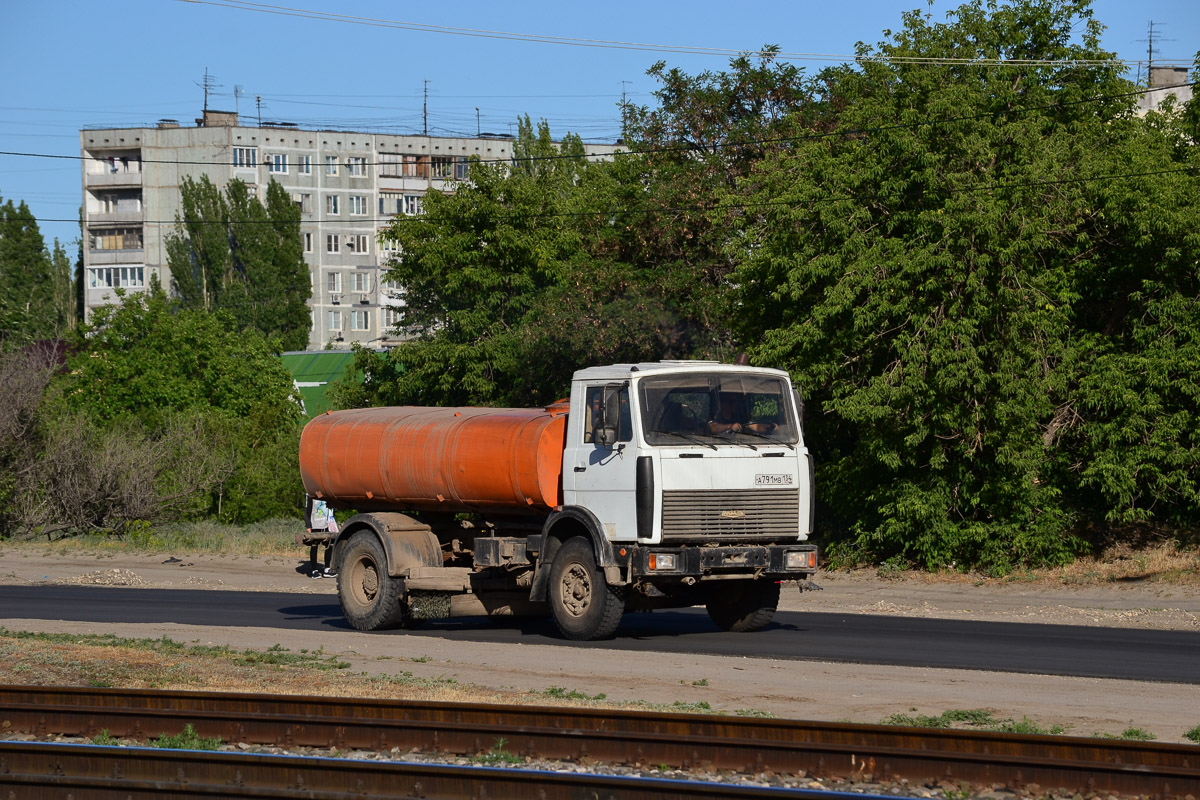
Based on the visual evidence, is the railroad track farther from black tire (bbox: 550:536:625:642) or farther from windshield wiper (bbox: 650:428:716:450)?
windshield wiper (bbox: 650:428:716:450)

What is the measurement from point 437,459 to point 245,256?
77.9 m

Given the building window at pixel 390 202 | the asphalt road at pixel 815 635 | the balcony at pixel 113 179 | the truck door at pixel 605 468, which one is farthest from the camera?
the building window at pixel 390 202

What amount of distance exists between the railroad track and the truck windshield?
17.2 feet

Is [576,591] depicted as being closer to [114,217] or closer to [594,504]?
[594,504]

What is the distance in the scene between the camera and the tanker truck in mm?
15023

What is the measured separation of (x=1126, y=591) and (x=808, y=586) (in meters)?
8.68

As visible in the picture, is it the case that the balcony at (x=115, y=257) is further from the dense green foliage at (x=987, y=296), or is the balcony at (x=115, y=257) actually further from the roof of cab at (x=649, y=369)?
the roof of cab at (x=649, y=369)

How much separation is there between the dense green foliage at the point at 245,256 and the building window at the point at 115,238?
8404 mm

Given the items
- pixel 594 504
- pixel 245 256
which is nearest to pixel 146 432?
pixel 594 504

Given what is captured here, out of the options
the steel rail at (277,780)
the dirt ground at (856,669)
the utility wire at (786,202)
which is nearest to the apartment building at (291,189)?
the utility wire at (786,202)

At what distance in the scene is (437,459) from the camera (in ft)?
55.7

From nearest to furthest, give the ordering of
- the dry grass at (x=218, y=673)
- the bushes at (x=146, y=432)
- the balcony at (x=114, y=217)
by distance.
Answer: the dry grass at (x=218, y=673) < the bushes at (x=146, y=432) < the balcony at (x=114, y=217)

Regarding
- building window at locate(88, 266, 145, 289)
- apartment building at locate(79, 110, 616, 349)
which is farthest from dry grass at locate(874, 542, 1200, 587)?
building window at locate(88, 266, 145, 289)

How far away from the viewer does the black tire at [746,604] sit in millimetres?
17156
